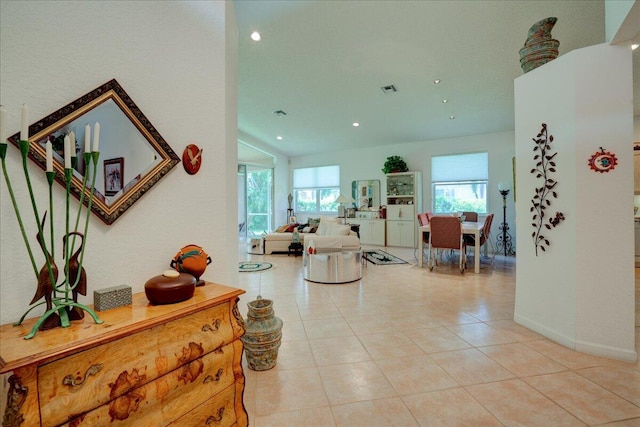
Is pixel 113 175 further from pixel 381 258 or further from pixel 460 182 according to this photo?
pixel 460 182

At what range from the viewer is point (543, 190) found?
238 centimetres

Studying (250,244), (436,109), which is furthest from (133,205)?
(250,244)

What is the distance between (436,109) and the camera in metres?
5.11

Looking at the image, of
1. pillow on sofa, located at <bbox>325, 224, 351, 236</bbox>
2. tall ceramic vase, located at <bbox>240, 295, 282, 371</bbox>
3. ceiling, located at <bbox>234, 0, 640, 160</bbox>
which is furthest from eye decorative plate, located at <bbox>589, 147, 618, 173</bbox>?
pillow on sofa, located at <bbox>325, 224, 351, 236</bbox>

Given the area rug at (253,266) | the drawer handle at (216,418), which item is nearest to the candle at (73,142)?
the drawer handle at (216,418)

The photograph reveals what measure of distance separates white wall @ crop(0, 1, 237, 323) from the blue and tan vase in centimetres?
262

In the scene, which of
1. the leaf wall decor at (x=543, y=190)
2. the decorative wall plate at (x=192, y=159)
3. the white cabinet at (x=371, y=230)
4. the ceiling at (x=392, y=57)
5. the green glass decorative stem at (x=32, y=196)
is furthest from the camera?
the white cabinet at (x=371, y=230)

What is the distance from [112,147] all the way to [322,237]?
3253 millimetres

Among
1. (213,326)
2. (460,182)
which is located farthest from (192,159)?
(460,182)

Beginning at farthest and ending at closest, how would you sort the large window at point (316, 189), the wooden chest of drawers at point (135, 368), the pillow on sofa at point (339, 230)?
the large window at point (316, 189)
the pillow on sofa at point (339, 230)
the wooden chest of drawers at point (135, 368)

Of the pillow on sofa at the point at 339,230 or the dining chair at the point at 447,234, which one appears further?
the pillow on sofa at the point at 339,230

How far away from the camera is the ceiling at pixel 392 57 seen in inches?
101

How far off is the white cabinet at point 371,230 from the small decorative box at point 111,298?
698 centimetres

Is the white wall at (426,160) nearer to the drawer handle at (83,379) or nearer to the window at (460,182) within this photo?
the window at (460,182)
